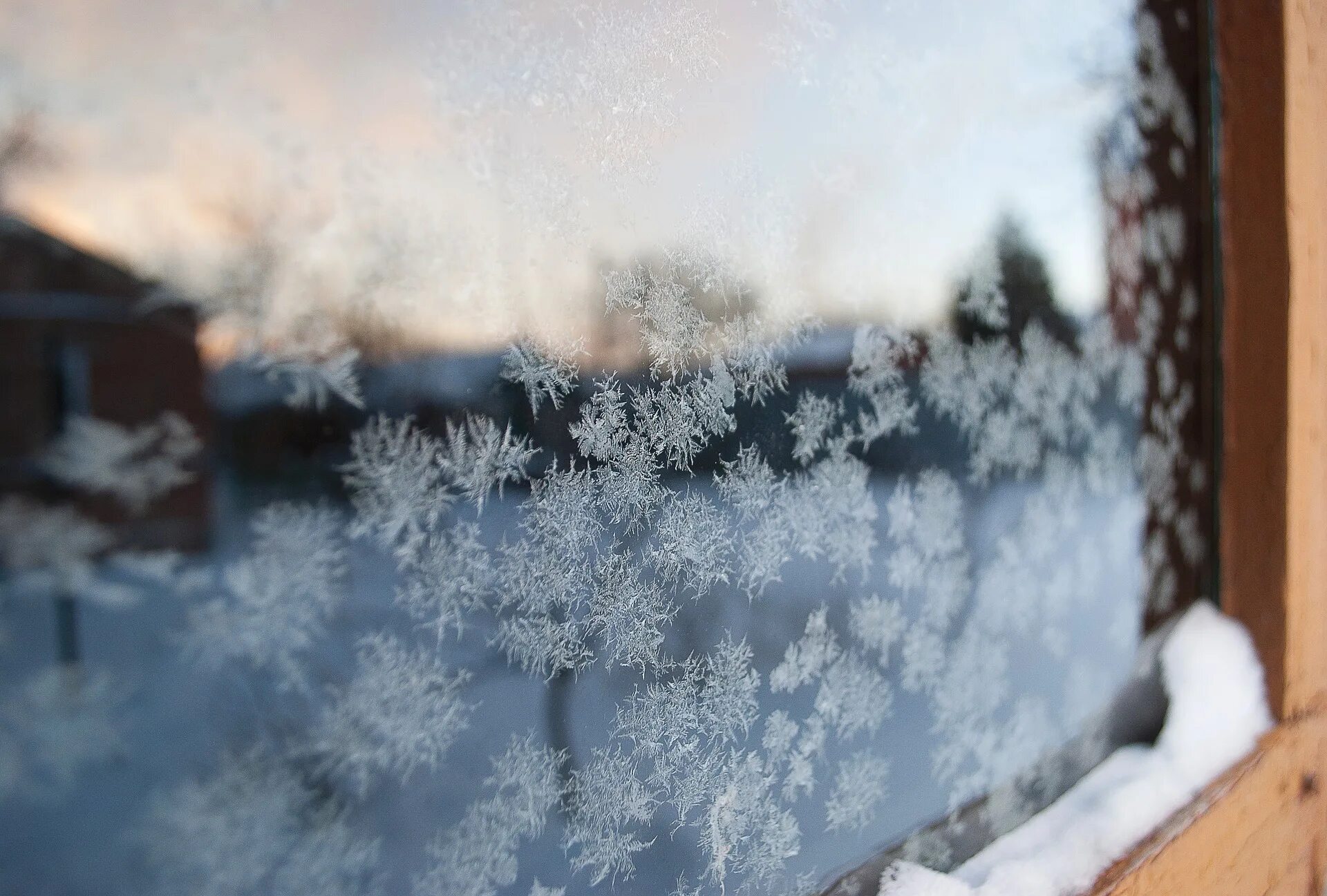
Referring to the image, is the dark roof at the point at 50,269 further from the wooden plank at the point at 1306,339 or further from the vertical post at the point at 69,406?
the wooden plank at the point at 1306,339

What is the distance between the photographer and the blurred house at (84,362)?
367 mm

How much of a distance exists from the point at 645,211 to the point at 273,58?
0.29 metres

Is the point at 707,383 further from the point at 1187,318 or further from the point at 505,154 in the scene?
the point at 1187,318

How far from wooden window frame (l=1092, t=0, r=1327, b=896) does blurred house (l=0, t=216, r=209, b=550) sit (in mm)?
1343

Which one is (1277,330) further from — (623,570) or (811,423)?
(623,570)

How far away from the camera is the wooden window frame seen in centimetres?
121

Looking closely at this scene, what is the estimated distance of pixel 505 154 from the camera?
0.58 m

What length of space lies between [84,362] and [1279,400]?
4.80 feet

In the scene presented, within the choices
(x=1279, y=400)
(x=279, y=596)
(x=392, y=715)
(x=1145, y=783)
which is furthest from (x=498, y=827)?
(x=1279, y=400)

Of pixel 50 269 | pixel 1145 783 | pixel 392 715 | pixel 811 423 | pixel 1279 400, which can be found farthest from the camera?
pixel 1279 400

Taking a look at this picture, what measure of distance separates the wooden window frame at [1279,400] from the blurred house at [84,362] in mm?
1343

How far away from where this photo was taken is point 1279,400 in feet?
4.06

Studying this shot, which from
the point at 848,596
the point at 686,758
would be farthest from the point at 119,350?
the point at 848,596

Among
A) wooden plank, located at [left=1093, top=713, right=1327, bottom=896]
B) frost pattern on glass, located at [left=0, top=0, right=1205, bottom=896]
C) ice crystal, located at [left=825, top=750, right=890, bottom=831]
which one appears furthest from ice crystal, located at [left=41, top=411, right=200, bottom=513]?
wooden plank, located at [left=1093, top=713, right=1327, bottom=896]
